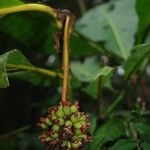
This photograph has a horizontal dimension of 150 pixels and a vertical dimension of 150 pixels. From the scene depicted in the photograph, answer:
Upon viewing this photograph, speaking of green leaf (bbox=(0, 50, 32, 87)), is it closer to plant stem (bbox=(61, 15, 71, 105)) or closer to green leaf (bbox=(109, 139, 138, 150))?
plant stem (bbox=(61, 15, 71, 105))

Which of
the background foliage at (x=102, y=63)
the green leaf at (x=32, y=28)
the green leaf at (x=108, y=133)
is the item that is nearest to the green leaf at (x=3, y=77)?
the background foliage at (x=102, y=63)

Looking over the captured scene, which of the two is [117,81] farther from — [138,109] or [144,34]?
[138,109]

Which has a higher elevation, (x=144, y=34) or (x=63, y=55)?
(x=144, y=34)

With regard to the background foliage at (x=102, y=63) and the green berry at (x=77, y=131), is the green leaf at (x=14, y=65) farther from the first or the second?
the green berry at (x=77, y=131)

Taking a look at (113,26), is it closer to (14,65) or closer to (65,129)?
(14,65)

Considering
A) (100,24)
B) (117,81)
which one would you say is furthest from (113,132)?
(117,81)

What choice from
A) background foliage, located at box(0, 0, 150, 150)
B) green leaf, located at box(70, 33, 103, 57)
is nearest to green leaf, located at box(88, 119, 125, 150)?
background foliage, located at box(0, 0, 150, 150)

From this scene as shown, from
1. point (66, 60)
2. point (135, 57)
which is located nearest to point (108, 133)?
point (135, 57)
